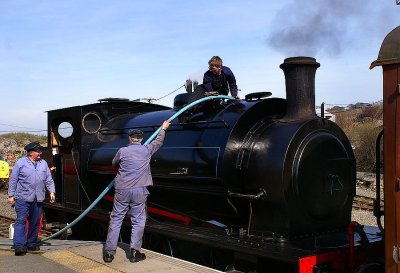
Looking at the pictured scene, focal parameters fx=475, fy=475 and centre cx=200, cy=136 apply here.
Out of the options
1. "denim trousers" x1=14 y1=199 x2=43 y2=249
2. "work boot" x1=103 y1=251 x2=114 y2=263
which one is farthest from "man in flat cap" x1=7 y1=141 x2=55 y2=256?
"work boot" x1=103 y1=251 x2=114 y2=263

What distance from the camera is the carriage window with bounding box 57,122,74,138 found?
27.8ft

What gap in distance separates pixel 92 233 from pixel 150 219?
2105 mm

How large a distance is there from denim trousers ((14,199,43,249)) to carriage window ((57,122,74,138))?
210cm

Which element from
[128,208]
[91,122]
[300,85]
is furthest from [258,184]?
[91,122]

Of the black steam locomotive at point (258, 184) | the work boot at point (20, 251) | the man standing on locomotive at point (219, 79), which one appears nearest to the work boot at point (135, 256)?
the black steam locomotive at point (258, 184)

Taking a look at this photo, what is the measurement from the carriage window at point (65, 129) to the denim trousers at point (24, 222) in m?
2.10

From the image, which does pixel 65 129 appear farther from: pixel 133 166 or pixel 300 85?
pixel 300 85

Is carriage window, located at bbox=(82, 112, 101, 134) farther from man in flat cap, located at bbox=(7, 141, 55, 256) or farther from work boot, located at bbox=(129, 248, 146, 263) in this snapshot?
work boot, located at bbox=(129, 248, 146, 263)

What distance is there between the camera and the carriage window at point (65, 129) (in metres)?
8.47

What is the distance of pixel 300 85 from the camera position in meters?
5.12

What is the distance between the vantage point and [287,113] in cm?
528

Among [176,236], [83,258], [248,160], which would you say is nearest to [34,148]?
[83,258]

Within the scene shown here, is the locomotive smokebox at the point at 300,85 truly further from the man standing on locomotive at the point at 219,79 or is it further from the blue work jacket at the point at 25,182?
the blue work jacket at the point at 25,182

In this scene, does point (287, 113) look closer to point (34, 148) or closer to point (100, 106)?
point (34, 148)
